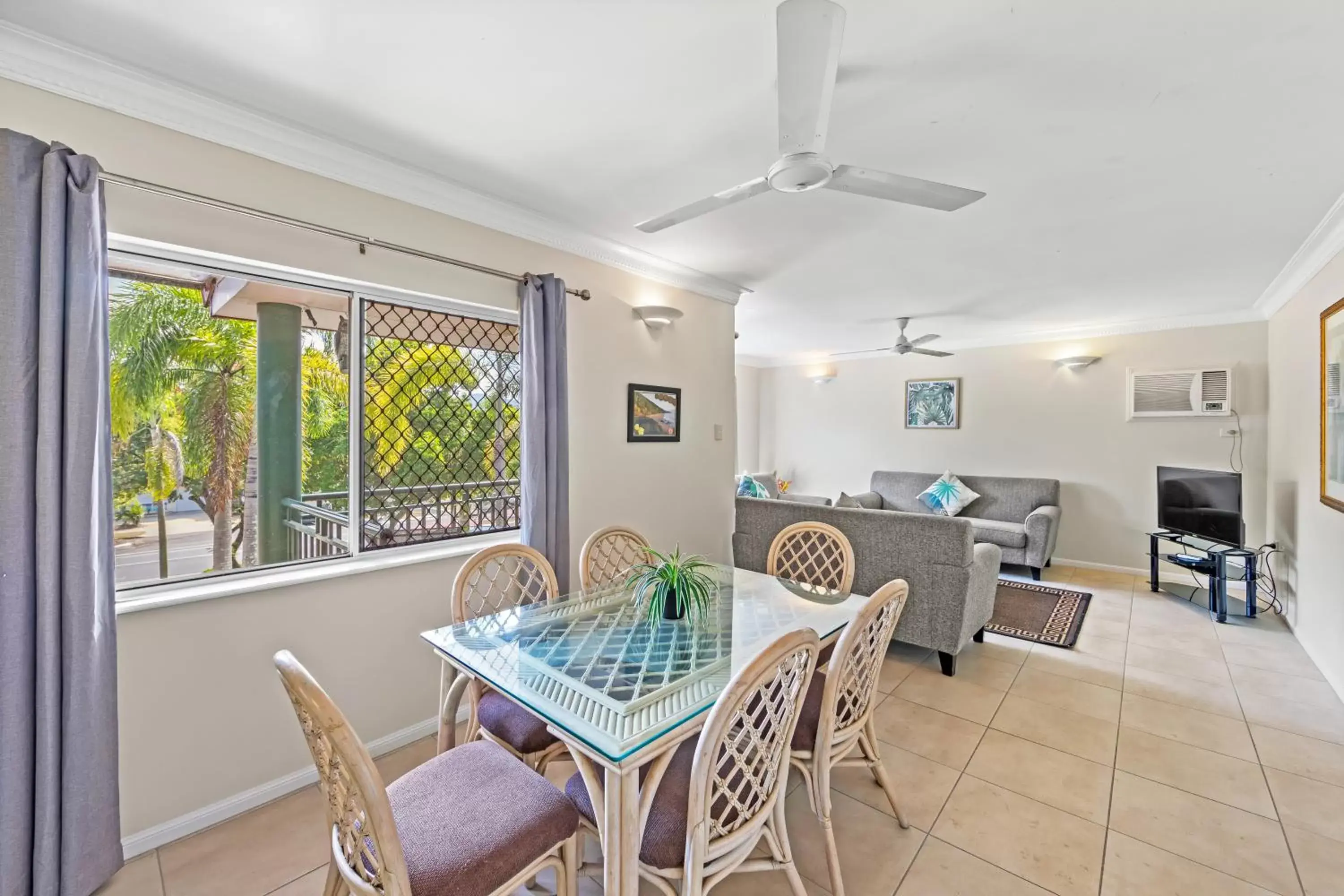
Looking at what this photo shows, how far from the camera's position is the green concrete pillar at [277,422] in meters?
2.13

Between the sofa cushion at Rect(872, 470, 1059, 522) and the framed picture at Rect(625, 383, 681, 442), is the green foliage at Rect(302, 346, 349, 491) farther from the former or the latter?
the sofa cushion at Rect(872, 470, 1059, 522)

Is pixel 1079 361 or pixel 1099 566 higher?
pixel 1079 361

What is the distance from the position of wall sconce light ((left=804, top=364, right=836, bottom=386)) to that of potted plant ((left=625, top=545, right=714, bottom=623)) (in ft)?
17.7

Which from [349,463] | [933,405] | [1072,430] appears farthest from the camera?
[933,405]

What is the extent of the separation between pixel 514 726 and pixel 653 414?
79.0 inches

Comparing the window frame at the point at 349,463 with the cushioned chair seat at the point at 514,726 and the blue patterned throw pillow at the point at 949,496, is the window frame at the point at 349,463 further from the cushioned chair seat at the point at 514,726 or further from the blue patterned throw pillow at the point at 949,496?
the blue patterned throw pillow at the point at 949,496

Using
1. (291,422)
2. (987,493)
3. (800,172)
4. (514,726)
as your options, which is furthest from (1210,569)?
(291,422)

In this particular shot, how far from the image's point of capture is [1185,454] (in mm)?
4742

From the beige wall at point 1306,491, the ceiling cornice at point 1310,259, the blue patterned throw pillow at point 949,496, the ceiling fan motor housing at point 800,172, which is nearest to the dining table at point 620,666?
the ceiling fan motor housing at point 800,172

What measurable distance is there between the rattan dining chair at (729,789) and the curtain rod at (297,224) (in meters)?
2.03

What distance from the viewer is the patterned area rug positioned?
140 inches

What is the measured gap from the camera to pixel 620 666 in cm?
151

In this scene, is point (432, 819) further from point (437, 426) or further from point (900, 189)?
point (900, 189)

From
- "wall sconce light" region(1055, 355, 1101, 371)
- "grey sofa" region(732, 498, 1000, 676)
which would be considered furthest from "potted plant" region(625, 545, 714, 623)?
"wall sconce light" region(1055, 355, 1101, 371)
